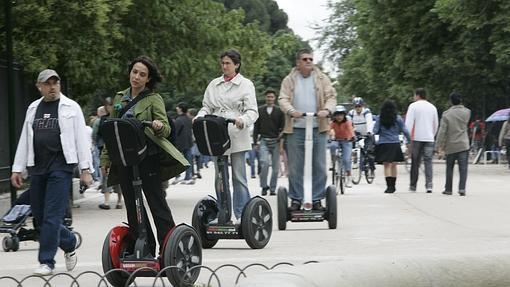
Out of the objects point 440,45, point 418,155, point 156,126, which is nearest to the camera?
point 156,126

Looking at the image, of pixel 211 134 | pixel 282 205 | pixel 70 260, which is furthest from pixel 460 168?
pixel 70 260

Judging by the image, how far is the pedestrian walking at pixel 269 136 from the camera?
21578 mm

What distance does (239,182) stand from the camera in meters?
11.6

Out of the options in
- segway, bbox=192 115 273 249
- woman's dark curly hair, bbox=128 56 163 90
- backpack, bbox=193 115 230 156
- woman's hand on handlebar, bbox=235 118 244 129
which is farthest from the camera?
woman's hand on handlebar, bbox=235 118 244 129

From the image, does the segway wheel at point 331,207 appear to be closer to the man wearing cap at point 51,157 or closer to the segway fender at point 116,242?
the man wearing cap at point 51,157

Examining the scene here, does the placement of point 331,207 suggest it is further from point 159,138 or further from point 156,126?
point 156,126

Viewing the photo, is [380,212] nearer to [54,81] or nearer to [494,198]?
[494,198]

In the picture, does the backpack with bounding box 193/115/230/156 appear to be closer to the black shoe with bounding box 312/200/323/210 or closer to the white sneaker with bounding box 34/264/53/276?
the white sneaker with bounding box 34/264/53/276

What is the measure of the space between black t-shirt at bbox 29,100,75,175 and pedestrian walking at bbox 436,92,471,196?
1197 centimetres

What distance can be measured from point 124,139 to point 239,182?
379 centimetres

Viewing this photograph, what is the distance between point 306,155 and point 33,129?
3.79m

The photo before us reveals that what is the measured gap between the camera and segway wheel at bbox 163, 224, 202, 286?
25.6 ft

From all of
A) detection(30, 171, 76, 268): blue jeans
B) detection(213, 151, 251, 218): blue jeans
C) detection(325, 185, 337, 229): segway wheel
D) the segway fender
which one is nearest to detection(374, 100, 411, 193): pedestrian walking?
detection(325, 185, 337, 229): segway wheel

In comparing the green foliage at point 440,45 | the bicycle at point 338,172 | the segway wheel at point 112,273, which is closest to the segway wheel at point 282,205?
the segway wheel at point 112,273
